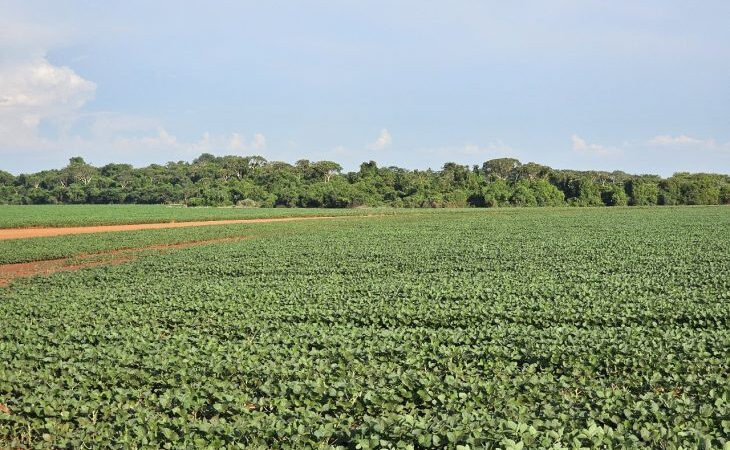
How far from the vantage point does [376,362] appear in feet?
30.6

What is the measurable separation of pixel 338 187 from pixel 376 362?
104 meters

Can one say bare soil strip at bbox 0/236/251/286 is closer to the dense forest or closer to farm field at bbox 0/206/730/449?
farm field at bbox 0/206/730/449

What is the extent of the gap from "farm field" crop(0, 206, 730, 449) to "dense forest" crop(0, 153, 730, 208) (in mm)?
90825

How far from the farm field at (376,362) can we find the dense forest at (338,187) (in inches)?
3576

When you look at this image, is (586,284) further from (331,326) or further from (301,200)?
(301,200)

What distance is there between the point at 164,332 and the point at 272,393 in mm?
5531

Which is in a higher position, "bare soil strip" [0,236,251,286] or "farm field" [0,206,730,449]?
"farm field" [0,206,730,449]

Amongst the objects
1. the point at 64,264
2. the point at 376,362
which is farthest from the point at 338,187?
the point at 376,362

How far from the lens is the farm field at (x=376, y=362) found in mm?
6617

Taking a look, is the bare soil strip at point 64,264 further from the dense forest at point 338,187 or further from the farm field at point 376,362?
the dense forest at point 338,187

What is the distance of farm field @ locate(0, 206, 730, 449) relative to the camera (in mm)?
6617

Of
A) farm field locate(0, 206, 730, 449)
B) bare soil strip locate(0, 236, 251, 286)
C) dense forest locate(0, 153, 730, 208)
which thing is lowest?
bare soil strip locate(0, 236, 251, 286)

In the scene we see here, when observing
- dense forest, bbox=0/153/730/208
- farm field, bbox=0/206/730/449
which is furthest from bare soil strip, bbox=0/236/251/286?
dense forest, bbox=0/153/730/208

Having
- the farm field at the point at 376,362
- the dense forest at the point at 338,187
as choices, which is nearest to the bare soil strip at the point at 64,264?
the farm field at the point at 376,362
